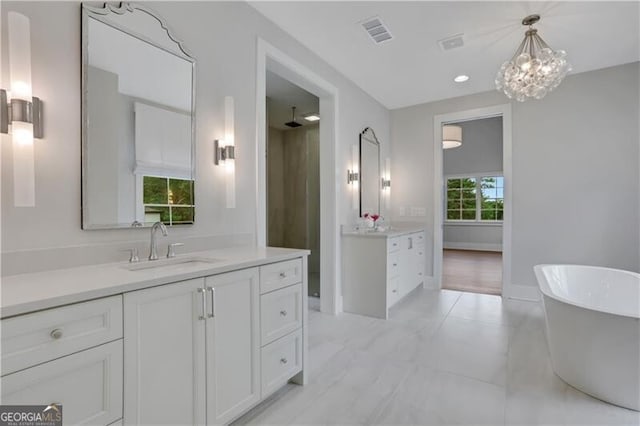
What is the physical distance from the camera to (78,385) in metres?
0.98

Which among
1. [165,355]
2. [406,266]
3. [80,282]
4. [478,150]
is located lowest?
[406,266]

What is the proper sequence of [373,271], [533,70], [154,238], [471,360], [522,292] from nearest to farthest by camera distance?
[154,238], [471,360], [533,70], [373,271], [522,292]

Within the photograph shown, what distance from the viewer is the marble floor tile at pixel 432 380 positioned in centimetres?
167

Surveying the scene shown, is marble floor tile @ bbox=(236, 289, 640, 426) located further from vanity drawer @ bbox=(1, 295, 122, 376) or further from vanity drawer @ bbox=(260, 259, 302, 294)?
vanity drawer @ bbox=(1, 295, 122, 376)

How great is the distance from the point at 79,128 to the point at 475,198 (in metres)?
9.03

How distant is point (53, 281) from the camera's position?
3.67ft

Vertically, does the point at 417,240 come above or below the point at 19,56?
below

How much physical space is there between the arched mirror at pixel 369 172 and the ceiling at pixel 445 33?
752 mm

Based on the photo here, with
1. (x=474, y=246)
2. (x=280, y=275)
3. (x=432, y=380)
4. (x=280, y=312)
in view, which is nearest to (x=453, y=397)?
(x=432, y=380)

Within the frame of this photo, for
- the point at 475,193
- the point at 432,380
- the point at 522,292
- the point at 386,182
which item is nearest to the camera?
the point at 432,380

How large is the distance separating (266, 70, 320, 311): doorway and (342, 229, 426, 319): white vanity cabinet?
2.25ft

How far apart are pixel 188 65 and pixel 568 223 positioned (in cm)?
430

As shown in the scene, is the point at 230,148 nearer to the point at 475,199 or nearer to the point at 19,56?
the point at 19,56

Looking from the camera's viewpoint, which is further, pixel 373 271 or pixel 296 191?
pixel 296 191
